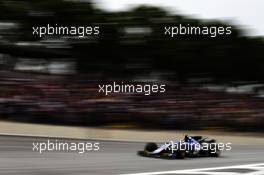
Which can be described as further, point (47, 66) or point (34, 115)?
point (47, 66)

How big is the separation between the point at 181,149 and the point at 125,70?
20994mm

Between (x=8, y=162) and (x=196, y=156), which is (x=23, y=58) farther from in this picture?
(x=8, y=162)

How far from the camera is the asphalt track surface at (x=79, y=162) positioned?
8.52m

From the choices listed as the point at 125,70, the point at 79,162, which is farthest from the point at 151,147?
the point at 125,70

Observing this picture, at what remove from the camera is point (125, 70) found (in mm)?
32375

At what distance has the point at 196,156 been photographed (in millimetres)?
12156

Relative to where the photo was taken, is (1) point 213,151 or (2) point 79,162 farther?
(1) point 213,151

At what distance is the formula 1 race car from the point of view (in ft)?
37.2

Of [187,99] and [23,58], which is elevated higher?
[23,58]

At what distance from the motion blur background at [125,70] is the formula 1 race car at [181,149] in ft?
19.7

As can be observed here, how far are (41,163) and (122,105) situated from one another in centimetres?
A: 1060

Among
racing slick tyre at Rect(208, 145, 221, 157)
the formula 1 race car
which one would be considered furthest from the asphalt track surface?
racing slick tyre at Rect(208, 145, 221, 157)

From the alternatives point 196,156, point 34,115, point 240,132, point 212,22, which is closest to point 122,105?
point 34,115

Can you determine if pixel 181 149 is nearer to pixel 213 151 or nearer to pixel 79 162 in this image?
pixel 213 151
